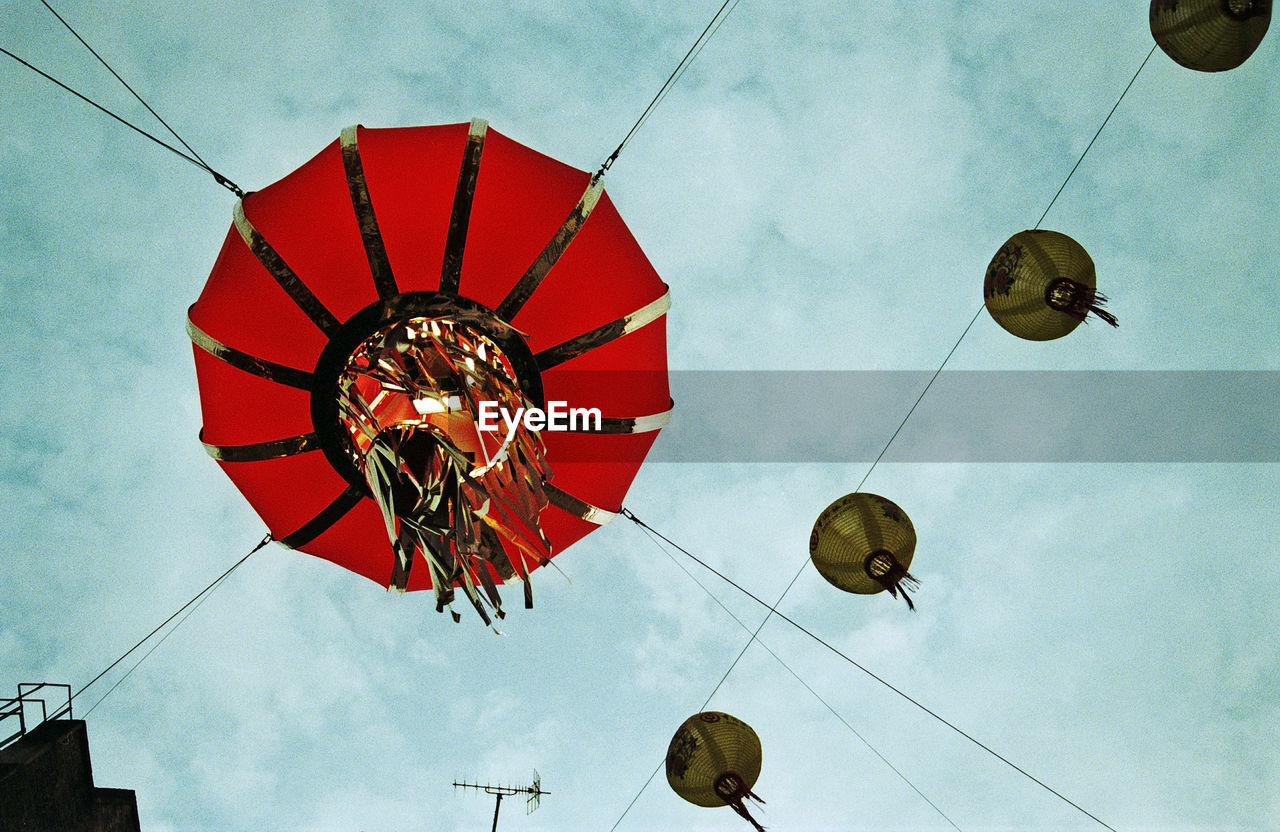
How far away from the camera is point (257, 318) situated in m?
4.84

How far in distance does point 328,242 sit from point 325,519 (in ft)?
6.27

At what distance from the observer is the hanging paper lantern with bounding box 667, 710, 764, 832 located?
684cm

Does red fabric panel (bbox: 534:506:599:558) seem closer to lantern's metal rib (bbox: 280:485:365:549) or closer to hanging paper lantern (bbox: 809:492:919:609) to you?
lantern's metal rib (bbox: 280:485:365:549)

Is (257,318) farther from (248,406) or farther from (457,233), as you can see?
(457,233)

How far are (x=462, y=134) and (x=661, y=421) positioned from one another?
2121 mm

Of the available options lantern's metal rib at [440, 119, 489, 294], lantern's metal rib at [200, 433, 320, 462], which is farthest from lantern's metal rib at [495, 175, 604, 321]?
lantern's metal rib at [200, 433, 320, 462]

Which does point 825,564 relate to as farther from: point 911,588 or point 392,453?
point 392,453

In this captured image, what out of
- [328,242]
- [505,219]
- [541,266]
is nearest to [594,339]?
[541,266]

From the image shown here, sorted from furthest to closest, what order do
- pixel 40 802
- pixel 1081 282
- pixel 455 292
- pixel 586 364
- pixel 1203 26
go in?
pixel 40 802 → pixel 1081 282 → pixel 1203 26 → pixel 586 364 → pixel 455 292

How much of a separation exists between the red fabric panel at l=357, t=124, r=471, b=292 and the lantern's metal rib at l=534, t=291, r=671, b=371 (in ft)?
2.56

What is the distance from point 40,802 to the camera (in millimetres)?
8031

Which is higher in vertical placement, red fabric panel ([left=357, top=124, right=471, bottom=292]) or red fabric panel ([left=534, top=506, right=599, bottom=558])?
red fabric panel ([left=357, top=124, right=471, bottom=292])

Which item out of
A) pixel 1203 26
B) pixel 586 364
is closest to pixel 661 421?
pixel 586 364

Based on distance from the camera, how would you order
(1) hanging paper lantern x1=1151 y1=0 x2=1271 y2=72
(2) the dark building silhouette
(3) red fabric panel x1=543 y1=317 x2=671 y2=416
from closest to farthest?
(3) red fabric panel x1=543 y1=317 x2=671 y2=416 → (1) hanging paper lantern x1=1151 y1=0 x2=1271 y2=72 → (2) the dark building silhouette
